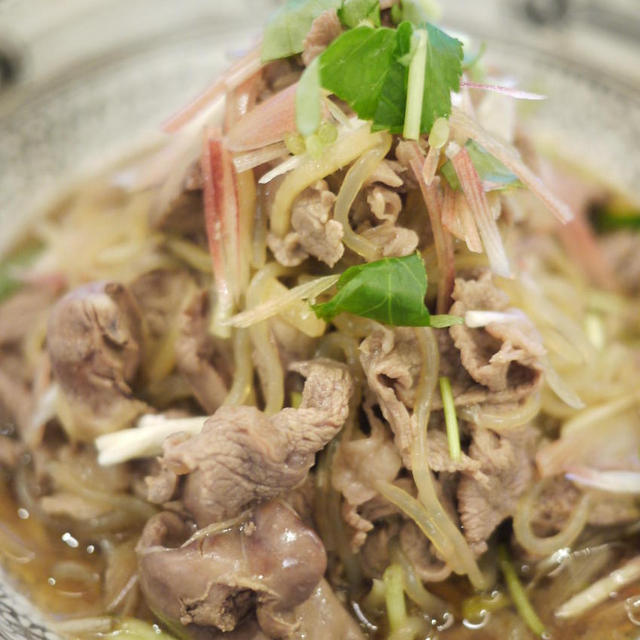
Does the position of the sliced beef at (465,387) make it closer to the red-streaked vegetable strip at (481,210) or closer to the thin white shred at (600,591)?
the red-streaked vegetable strip at (481,210)

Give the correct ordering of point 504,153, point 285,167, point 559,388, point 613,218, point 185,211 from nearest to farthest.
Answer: point 285,167, point 504,153, point 559,388, point 185,211, point 613,218

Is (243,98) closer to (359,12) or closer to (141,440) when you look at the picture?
(359,12)

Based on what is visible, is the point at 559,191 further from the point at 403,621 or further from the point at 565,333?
the point at 403,621

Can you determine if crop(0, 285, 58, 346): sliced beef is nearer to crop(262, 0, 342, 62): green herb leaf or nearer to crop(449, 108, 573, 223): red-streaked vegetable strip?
crop(262, 0, 342, 62): green herb leaf

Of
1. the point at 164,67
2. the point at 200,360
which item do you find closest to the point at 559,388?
the point at 200,360

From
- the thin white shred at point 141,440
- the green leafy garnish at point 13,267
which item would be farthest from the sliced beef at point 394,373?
the green leafy garnish at point 13,267

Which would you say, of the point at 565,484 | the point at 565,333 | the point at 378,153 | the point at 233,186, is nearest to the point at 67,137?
the point at 233,186
